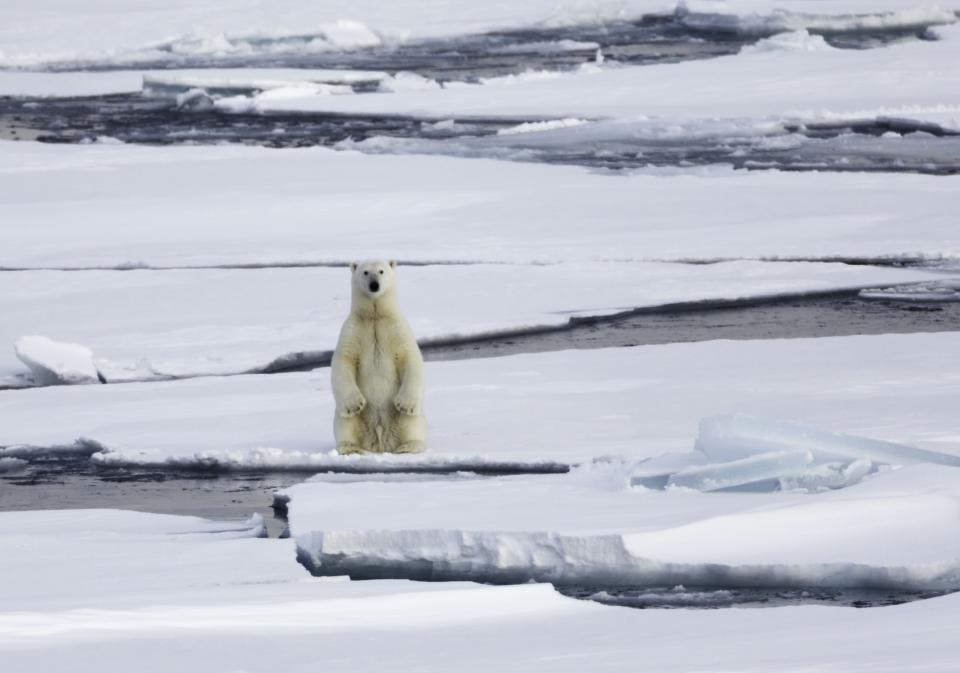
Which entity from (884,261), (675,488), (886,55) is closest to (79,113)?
(886,55)

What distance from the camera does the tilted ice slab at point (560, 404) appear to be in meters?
6.04

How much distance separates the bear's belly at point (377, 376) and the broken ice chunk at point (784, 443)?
1.23 metres

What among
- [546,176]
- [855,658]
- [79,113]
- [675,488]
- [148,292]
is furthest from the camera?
[79,113]

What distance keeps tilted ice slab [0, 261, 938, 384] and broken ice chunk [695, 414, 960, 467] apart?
309cm

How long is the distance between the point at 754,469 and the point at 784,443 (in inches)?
5.4

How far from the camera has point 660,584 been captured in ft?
14.6

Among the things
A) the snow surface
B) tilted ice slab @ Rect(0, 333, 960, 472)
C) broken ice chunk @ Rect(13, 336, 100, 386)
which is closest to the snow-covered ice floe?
tilted ice slab @ Rect(0, 333, 960, 472)

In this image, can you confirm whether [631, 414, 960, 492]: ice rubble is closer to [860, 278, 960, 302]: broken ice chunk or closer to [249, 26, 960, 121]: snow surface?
[860, 278, 960, 302]: broken ice chunk

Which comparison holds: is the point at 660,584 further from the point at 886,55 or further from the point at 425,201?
the point at 886,55

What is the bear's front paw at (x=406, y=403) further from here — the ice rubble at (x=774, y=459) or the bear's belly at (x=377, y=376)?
the ice rubble at (x=774, y=459)

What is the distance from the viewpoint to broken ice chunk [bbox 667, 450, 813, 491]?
5.01 meters

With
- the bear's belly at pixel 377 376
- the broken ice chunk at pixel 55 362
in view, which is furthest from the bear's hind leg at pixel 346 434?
the broken ice chunk at pixel 55 362

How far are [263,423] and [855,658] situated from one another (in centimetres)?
348

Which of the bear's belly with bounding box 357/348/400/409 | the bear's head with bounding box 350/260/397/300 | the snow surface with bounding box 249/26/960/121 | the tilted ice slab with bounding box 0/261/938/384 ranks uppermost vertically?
the snow surface with bounding box 249/26/960/121
